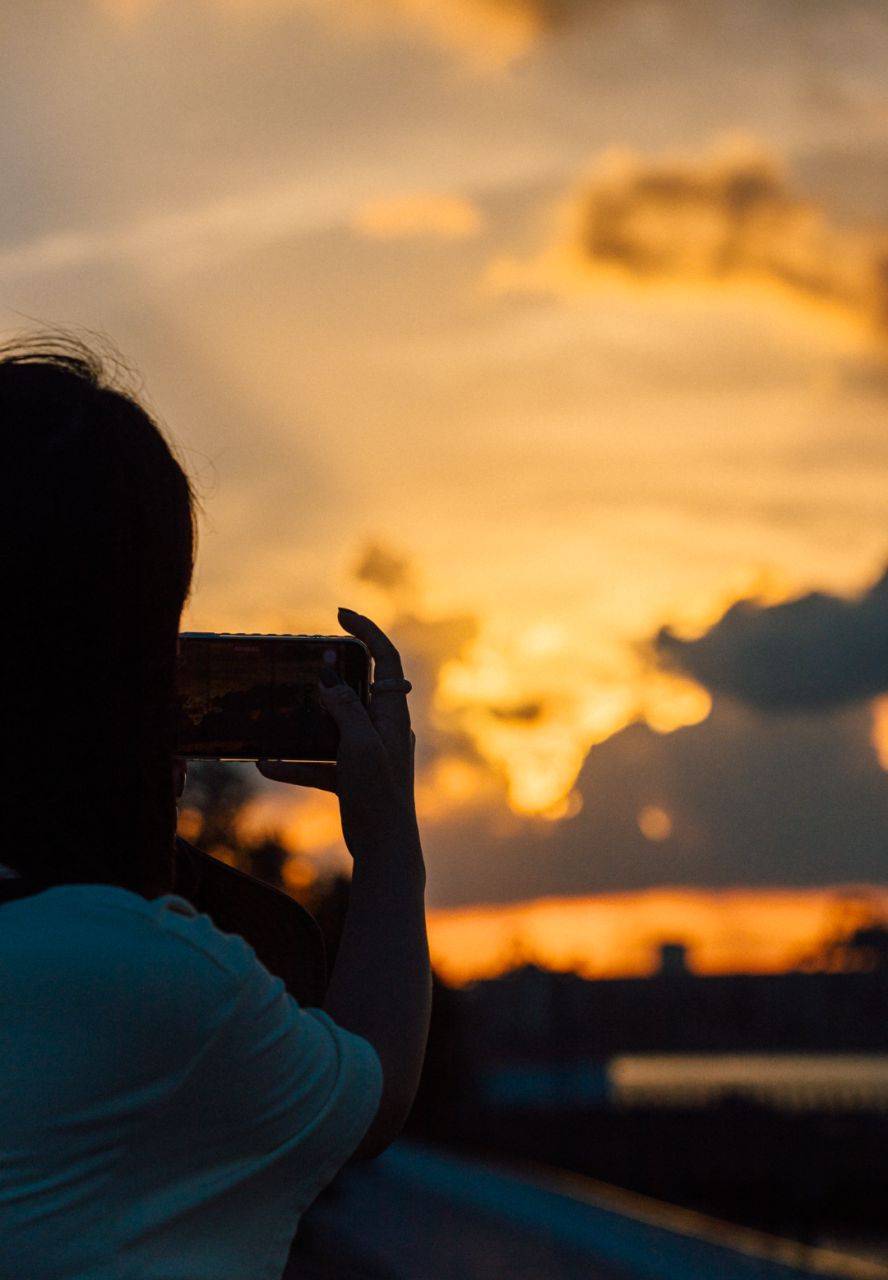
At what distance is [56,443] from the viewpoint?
4.68 ft

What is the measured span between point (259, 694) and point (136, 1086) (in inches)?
24.9

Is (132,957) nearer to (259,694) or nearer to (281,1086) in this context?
(281,1086)

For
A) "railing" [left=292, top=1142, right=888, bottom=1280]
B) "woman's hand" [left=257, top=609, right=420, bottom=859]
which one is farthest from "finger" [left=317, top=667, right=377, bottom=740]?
"railing" [left=292, top=1142, right=888, bottom=1280]

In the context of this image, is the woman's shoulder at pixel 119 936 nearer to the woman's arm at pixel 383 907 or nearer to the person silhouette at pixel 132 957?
the person silhouette at pixel 132 957

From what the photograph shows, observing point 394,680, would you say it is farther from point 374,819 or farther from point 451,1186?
point 451,1186

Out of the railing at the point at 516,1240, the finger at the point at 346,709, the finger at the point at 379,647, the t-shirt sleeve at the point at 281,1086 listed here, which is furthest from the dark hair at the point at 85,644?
the railing at the point at 516,1240

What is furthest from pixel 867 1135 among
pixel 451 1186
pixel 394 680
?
pixel 394 680

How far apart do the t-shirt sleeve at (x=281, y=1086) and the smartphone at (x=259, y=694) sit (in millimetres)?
446

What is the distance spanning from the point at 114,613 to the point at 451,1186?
2483 cm

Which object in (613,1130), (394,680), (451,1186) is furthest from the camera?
(613,1130)

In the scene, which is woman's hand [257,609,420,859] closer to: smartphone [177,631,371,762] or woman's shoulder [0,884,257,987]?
smartphone [177,631,371,762]

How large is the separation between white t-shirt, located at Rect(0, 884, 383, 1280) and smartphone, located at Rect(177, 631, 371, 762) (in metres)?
0.46

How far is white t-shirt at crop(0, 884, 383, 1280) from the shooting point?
4.10 ft

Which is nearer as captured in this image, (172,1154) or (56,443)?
(172,1154)
